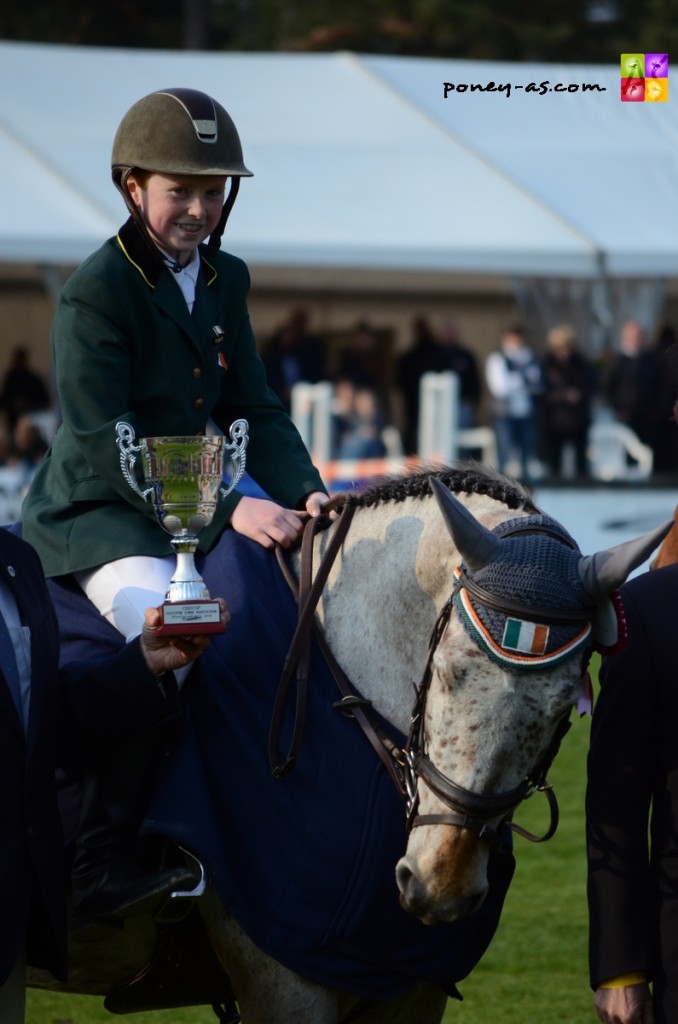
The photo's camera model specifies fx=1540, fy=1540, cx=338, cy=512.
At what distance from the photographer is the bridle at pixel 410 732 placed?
330cm

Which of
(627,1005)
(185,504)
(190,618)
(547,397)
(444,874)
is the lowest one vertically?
(547,397)

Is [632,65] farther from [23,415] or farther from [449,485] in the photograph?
[449,485]

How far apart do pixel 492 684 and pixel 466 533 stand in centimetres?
33

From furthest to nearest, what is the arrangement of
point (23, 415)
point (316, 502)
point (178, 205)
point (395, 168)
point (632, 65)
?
point (23, 415), point (395, 168), point (632, 65), point (316, 502), point (178, 205)

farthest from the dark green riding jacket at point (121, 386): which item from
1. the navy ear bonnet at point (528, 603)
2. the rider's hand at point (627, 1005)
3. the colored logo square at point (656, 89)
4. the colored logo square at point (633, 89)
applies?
the colored logo square at point (656, 89)

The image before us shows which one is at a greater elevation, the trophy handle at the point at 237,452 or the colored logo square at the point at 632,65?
the colored logo square at the point at 632,65

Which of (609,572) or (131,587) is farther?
(131,587)

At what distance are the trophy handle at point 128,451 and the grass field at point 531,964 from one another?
9.30ft

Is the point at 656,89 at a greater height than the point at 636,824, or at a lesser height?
greater

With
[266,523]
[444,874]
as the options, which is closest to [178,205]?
[266,523]

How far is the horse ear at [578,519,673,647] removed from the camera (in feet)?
10.6

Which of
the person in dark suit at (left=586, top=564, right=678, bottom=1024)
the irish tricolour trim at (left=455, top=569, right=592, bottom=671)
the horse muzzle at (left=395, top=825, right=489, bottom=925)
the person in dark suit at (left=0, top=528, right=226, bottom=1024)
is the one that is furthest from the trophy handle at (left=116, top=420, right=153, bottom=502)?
the person in dark suit at (left=586, top=564, right=678, bottom=1024)

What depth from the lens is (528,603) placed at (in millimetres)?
3291

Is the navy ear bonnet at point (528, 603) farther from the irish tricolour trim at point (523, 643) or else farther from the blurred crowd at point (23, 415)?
the blurred crowd at point (23, 415)
